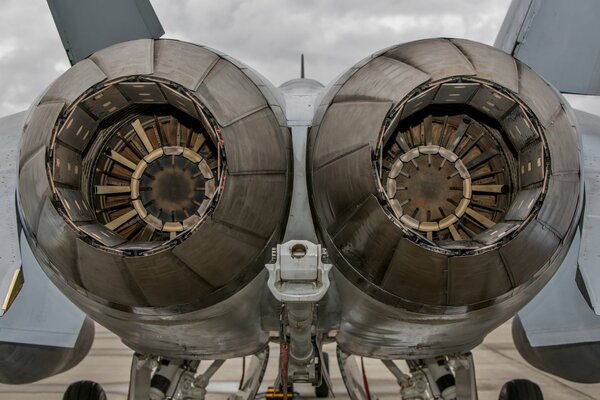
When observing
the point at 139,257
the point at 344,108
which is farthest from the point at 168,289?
the point at 344,108

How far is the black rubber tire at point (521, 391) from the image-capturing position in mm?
4773

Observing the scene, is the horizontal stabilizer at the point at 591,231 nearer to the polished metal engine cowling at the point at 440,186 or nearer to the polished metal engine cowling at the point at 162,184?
the polished metal engine cowling at the point at 440,186

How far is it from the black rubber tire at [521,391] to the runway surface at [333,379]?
3.09 m

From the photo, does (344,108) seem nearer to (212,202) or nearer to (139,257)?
(212,202)

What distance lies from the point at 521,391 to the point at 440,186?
2.71 m

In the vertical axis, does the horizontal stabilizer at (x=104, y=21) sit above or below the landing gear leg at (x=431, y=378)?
above

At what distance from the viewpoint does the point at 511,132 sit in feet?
8.50

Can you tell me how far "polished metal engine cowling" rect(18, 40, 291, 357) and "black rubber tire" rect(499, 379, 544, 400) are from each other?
2872 mm

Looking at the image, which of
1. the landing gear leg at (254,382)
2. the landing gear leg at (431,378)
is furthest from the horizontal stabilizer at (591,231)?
the landing gear leg at (254,382)

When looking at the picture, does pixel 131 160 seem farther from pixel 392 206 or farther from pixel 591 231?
pixel 591 231

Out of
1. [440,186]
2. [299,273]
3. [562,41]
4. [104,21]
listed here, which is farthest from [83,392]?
[562,41]

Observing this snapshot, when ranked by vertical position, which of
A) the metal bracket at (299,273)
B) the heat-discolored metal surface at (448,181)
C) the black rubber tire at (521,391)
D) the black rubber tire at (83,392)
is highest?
the heat-discolored metal surface at (448,181)

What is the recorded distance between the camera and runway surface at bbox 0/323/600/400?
8.07 metres

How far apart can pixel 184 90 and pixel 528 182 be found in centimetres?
137
